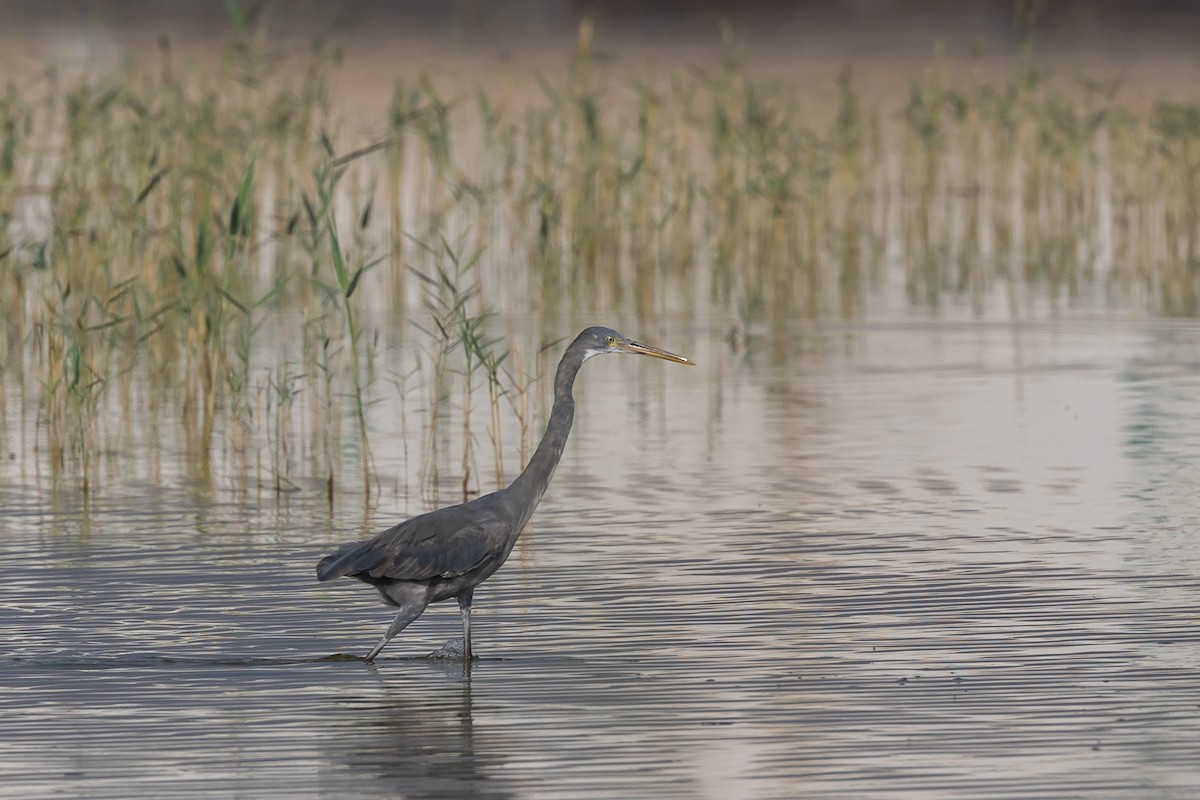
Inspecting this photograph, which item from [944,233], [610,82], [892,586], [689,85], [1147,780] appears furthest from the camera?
[610,82]

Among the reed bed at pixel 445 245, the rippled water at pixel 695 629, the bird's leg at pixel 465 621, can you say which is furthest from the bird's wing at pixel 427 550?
the reed bed at pixel 445 245

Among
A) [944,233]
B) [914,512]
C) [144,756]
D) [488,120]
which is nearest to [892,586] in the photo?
[914,512]

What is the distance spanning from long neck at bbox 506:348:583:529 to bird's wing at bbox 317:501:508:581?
0.67 ft

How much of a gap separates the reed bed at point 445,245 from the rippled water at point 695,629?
2.50 ft

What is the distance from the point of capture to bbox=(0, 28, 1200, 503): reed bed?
39.2 ft

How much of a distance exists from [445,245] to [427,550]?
3815 millimetres

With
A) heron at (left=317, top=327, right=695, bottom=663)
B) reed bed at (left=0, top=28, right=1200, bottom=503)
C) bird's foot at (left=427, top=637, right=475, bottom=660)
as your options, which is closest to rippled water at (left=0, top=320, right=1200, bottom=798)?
bird's foot at (left=427, top=637, right=475, bottom=660)

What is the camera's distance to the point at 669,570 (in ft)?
30.2

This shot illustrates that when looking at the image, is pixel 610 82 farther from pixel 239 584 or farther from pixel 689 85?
pixel 239 584

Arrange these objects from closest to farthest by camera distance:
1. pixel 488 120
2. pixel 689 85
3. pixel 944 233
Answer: pixel 488 120 < pixel 689 85 < pixel 944 233

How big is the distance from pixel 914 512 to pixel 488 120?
291 inches

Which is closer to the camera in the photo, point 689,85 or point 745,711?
point 745,711

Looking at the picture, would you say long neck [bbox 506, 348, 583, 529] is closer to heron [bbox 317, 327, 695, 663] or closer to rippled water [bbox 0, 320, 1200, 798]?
heron [bbox 317, 327, 695, 663]

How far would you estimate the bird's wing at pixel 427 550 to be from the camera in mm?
7527
